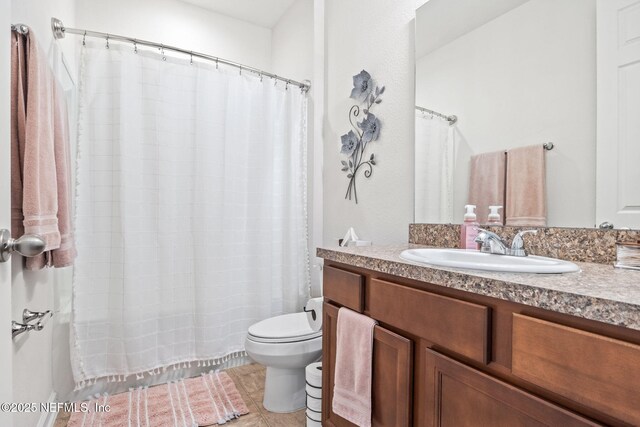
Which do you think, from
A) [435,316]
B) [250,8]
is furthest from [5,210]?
[250,8]

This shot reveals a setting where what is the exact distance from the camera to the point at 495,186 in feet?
4.20

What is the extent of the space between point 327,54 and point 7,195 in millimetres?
2071

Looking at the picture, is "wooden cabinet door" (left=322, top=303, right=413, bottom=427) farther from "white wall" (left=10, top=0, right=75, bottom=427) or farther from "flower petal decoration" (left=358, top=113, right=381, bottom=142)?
"white wall" (left=10, top=0, right=75, bottom=427)

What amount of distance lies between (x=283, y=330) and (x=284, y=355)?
152mm

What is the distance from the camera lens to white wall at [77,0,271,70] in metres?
2.37

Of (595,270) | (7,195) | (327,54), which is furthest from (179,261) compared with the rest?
(595,270)

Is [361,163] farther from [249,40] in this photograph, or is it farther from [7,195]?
[249,40]

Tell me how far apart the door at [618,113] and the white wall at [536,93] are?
3 cm

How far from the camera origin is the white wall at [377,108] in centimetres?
169

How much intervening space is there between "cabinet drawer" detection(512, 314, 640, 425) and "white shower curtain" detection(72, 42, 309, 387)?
178 cm

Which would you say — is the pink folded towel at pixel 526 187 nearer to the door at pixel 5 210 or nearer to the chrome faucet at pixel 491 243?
the chrome faucet at pixel 491 243

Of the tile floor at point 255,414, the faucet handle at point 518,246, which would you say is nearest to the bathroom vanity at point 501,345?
the faucet handle at point 518,246

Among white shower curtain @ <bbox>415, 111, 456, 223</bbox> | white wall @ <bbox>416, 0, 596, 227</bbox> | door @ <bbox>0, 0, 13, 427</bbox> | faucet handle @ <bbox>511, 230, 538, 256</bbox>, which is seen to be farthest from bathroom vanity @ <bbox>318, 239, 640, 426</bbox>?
door @ <bbox>0, 0, 13, 427</bbox>

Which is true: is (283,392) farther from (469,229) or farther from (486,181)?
(486,181)
